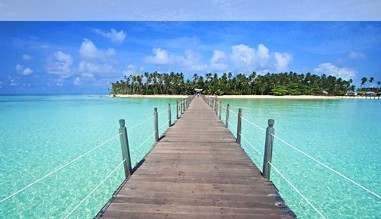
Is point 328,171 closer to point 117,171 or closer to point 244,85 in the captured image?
point 117,171

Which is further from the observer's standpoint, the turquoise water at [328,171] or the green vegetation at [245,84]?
the green vegetation at [245,84]

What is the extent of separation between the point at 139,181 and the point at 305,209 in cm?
436

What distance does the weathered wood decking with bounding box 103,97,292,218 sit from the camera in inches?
133

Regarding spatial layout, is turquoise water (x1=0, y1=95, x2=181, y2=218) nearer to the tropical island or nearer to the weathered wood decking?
the weathered wood decking

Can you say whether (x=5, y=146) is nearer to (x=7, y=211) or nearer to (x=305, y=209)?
(x=7, y=211)

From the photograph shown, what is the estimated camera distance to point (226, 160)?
5934 millimetres

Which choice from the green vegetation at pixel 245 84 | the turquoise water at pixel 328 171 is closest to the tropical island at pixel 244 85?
the green vegetation at pixel 245 84

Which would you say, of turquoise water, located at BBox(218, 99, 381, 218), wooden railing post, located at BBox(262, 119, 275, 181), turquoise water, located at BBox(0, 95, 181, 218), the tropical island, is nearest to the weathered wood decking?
wooden railing post, located at BBox(262, 119, 275, 181)

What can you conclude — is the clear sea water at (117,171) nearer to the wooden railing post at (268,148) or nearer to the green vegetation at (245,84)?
the wooden railing post at (268,148)

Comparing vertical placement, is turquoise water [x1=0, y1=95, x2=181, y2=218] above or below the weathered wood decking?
below

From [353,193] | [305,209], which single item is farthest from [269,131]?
[353,193]

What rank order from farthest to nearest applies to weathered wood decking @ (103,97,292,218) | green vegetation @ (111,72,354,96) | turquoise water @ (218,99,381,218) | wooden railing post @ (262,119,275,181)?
green vegetation @ (111,72,354,96) < turquoise water @ (218,99,381,218) < wooden railing post @ (262,119,275,181) < weathered wood decking @ (103,97,292,218)

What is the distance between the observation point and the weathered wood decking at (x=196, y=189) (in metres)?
3.37

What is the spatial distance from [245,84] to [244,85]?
0.57m
